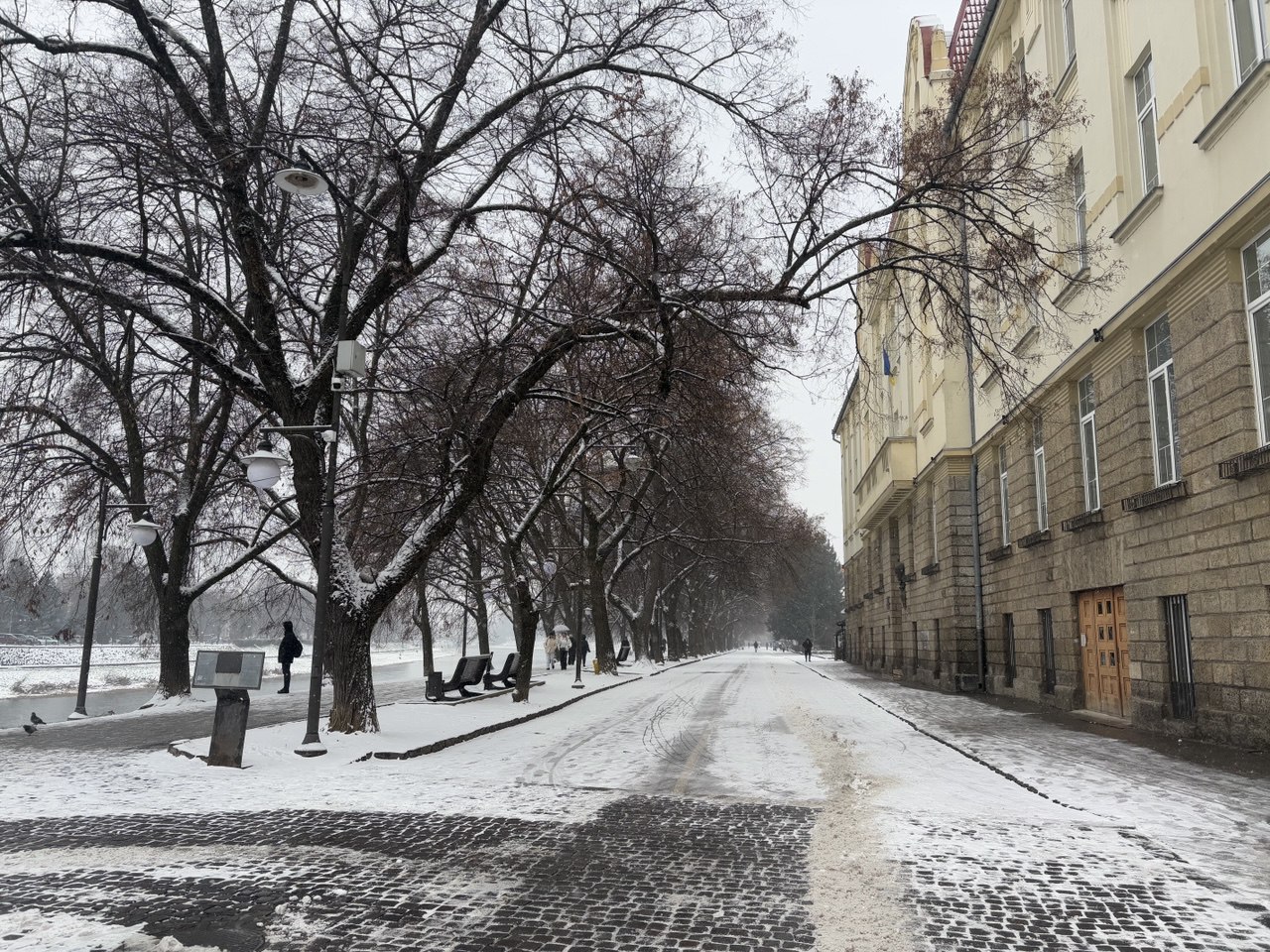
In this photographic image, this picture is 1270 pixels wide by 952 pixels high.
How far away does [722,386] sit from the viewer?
1475cm

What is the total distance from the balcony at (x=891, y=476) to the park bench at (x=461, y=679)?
660 inches

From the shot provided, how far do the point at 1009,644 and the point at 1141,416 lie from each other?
32.0ft

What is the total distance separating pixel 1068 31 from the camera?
730 inches

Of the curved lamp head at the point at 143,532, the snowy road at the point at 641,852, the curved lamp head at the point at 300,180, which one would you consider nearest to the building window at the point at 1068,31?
the snowy road at the point at 641,852

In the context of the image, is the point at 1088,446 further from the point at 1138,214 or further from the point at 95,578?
the point at 95,578

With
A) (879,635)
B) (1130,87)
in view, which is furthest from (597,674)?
(1130,87)

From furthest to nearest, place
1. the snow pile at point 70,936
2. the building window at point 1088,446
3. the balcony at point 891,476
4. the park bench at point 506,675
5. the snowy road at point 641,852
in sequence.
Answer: the balcony at point 891,476 → the park bench at point 506,675 → the building window at point 1088,446 → the snowy road at point 641,852 → the snow pile at point 70,936

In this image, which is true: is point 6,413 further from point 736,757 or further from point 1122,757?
point 1122,757

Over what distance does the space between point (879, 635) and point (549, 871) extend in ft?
123

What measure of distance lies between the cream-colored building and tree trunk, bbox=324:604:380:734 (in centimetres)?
746

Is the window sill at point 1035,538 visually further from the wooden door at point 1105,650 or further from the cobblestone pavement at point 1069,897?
the cobblestone pavement at point 1069,897

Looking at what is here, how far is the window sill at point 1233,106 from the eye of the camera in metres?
10.2

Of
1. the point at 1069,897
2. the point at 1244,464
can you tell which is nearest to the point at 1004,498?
the point at 1244,464

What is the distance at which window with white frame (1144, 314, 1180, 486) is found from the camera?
43.1ft
